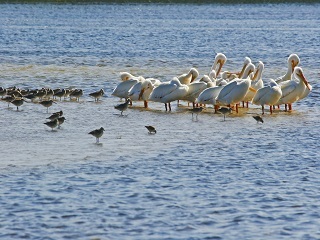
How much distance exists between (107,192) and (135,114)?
6.82m

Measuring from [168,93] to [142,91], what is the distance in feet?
2.94

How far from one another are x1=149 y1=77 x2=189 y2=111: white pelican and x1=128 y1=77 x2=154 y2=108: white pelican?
442mm

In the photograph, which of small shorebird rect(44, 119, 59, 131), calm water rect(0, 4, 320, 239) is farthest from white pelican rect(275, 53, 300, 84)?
small shorebird rect(44, 119, 59, 131)

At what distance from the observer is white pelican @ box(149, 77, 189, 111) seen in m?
18.1

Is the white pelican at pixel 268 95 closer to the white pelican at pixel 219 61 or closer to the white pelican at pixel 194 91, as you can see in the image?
the white pelican at pixel 194 91

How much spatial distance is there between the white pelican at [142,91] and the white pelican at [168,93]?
17.4 inches

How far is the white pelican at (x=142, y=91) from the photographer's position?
1880 centimetres

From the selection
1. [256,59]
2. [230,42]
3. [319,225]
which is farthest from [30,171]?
[230,42]

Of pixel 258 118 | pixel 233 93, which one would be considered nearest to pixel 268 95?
pixel 233 93

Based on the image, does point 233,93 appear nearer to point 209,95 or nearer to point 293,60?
point 209,95

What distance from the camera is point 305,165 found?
12.7 m

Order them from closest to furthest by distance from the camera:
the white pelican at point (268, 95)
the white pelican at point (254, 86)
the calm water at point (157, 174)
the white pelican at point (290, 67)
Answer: the calm water at point (157, 174) → the white pelican at point (268, 95) → the white pelican at point (254, 86) → the white pelican at point (290, 67)

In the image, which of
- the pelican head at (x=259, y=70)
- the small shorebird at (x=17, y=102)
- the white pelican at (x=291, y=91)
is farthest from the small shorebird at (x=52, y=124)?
the pelican head at (x=259, y=70)

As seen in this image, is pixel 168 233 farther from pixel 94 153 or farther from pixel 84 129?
pixel 84 129
